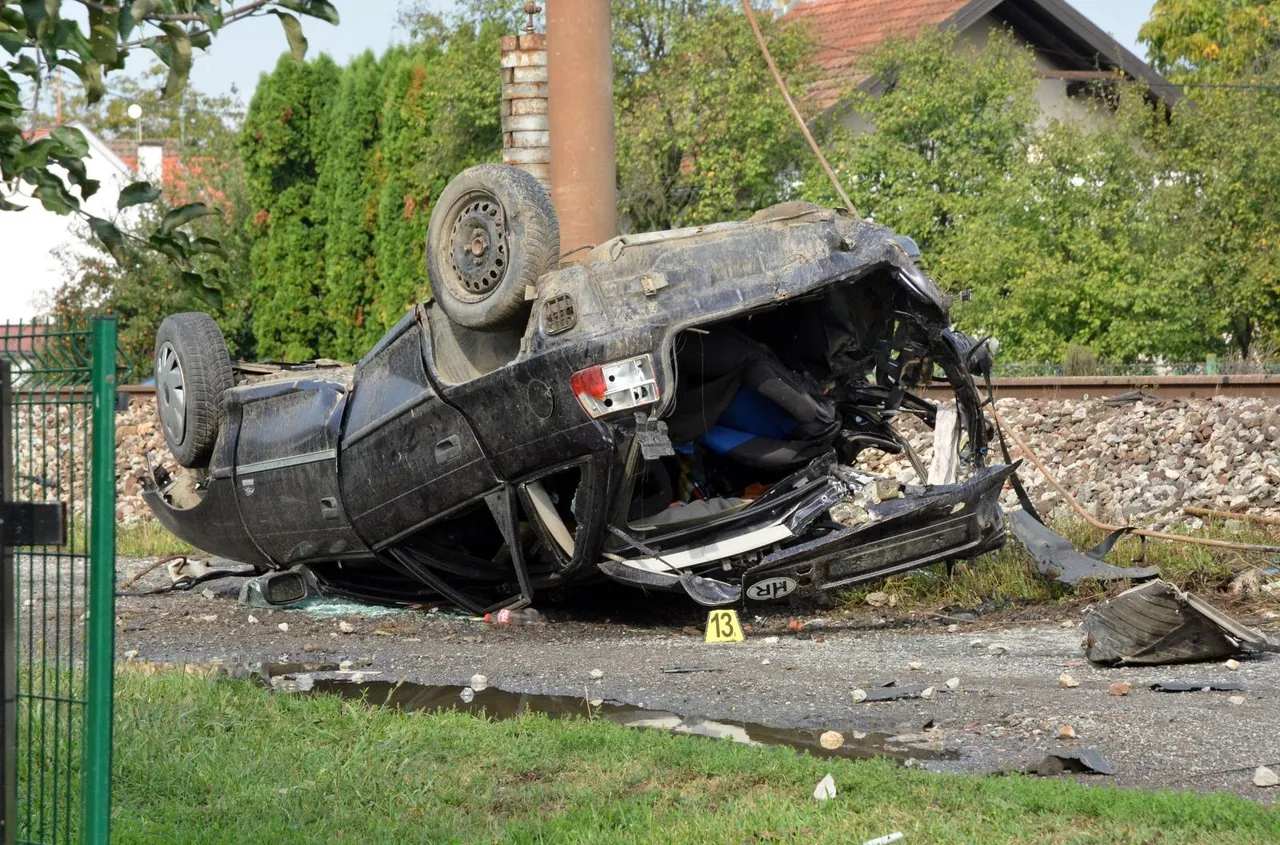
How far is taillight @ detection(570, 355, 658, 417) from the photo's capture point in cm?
802

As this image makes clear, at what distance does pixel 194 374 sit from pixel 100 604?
21.7 ft

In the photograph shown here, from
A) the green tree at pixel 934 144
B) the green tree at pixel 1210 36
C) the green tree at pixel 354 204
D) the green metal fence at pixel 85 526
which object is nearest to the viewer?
the green metal fence at pixel 85 526

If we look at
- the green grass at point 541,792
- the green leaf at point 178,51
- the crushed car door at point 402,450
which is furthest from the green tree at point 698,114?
the green leaf at point 178,51

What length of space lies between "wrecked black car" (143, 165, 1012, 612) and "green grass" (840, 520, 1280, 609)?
0.75 metres

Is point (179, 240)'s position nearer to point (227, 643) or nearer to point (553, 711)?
point (553, 711)

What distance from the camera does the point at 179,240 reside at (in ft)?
12.5

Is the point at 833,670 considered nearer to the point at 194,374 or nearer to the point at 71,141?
the point at 71,141

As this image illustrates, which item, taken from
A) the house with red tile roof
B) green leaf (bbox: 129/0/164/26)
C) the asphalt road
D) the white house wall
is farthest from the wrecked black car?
the white house wall

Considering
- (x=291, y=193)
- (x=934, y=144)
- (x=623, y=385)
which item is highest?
(x=291, y=193)

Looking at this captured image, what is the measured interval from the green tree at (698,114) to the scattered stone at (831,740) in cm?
1707

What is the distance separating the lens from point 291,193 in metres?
28.3

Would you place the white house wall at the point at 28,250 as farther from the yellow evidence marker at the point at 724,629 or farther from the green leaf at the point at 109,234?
the green leaf at the point at 109,234

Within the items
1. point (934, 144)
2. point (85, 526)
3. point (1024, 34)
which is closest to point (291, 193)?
point (934, 144)

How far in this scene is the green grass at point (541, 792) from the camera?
4.69 metres
